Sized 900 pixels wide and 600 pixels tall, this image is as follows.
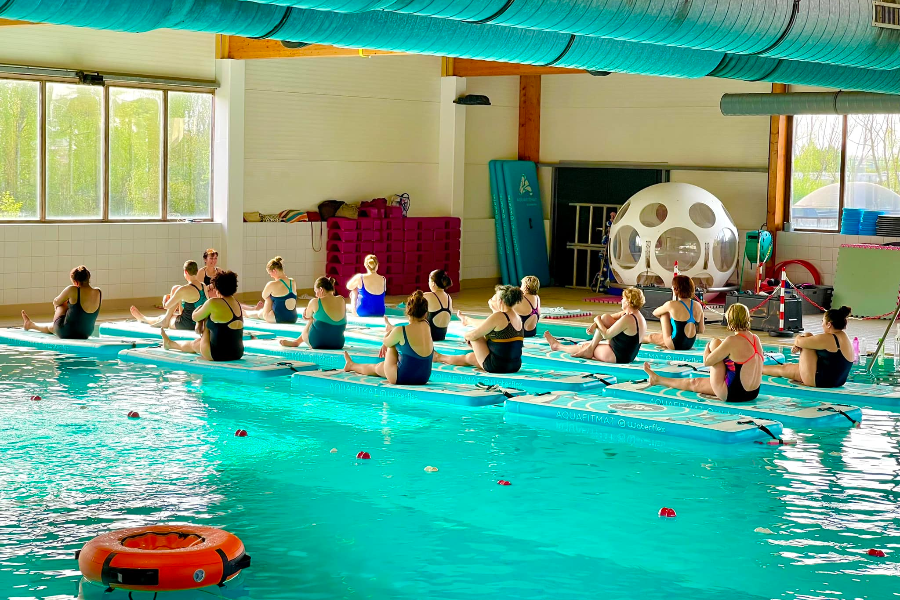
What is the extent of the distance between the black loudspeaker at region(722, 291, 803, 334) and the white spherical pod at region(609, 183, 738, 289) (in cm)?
278

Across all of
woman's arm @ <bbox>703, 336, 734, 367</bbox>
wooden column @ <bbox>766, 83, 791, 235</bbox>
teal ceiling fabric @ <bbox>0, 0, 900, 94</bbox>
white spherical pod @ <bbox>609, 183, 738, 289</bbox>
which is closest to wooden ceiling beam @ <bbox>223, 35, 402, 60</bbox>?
white spherical pod @ <bbox>609, 183, 738, 289</bbox>

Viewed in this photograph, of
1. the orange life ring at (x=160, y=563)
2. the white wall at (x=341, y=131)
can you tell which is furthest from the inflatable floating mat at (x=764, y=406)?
the white wall at (x=341, y=131)

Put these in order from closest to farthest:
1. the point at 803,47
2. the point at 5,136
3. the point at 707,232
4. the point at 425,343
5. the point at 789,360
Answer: the point at 803,47 < the point at 425,343 < the point at 789,360 < the point at 5,136 < the point at 707,232

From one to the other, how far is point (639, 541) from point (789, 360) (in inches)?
315

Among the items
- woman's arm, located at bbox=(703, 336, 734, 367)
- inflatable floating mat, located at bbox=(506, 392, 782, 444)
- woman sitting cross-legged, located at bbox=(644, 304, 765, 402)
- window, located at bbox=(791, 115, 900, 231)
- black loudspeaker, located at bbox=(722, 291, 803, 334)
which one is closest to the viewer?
inflatable floating mat, located at bbox=(506, 392, 782, 444)

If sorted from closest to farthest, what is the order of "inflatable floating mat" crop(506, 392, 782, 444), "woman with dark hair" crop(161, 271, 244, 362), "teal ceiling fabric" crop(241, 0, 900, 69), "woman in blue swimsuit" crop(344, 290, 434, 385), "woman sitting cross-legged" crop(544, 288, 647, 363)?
"teal ceiling fabric" crop(241, 0, 900, 69) → "inflatable floating mat" crop(506, 392, 782, 444) → "woman in blue swimsuit" crop(344, 290, 434, 385) → "woman with dark hair" crop(161, 271, 244, 362) → "woman sitting cross-legged" crop(544, 288, 647, 363)

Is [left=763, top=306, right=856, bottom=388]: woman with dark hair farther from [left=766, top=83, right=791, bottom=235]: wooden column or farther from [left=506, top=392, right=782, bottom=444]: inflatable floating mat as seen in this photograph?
[left=766, top=83, right=791, bottom=235]: wooden column

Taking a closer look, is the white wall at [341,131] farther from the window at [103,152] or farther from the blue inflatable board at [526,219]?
the blue inflatable board at [526,219]

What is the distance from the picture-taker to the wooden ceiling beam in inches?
→ 692

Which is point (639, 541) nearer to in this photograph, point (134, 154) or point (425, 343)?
point (425, 343)

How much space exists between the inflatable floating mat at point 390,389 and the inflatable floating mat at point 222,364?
1.50 ft

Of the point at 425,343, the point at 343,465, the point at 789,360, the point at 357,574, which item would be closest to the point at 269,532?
the point at 357,574

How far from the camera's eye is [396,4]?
7355mm

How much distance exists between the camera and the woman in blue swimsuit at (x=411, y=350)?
11.3 m
